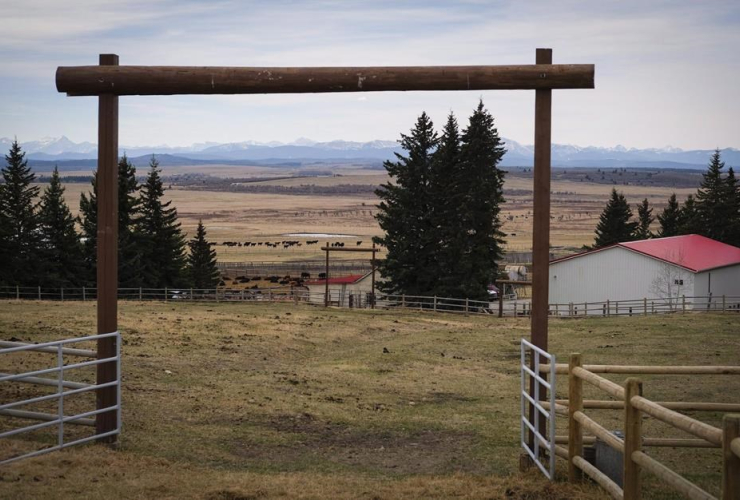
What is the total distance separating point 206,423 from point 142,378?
3.85 meters

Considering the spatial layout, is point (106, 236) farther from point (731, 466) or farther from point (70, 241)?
point (70, 241)

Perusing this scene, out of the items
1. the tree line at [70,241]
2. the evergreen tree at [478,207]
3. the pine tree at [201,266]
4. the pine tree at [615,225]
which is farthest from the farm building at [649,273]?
the tree line at [70,241]

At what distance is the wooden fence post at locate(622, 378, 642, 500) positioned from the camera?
6.87 meters

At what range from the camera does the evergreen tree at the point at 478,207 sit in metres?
46.6

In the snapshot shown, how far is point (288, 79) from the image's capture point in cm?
1005

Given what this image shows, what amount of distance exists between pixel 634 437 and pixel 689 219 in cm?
6382

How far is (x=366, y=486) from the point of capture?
8.99 meters

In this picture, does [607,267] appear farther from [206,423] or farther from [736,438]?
[736,438]

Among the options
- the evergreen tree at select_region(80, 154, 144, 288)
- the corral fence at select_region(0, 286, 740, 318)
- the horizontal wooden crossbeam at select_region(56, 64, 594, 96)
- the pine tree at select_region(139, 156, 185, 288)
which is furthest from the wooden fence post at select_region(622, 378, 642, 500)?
the pine tree at select_region(139, 156, 185, 288)

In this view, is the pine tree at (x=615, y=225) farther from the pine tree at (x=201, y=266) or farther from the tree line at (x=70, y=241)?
the tree line at (x=70, y=241)

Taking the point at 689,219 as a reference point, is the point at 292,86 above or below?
above

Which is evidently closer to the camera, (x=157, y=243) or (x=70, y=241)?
(x=70, y=241)

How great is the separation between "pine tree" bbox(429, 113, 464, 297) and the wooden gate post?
37188 millimetres

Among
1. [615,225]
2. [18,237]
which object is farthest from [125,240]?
[615,225]
